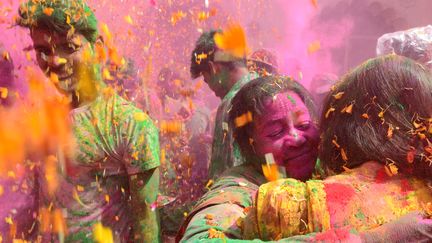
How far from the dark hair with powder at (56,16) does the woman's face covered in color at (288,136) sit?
0.97 meters

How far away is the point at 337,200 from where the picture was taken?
121 cm

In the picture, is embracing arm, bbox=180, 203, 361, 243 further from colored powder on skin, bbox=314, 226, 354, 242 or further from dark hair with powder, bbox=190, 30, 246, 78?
dark hair with powder, bbox=190, 30, 246, 78

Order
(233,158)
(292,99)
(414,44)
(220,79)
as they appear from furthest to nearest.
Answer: (414,44) → (220,79) → (233,158) → (292,99)

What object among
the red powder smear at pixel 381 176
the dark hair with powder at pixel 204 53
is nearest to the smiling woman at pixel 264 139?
the red powder smear at pixel 381 176

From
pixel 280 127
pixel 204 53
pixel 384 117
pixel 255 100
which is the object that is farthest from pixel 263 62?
pixel 384 117

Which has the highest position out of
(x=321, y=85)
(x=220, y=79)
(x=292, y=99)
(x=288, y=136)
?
(x=220, y=79)

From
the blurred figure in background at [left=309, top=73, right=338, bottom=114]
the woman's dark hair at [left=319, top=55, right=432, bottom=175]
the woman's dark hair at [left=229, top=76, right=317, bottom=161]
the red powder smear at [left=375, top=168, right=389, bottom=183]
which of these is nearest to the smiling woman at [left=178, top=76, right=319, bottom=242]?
the woman's dark hair at [left=229, top=76, right=317, bottom=161]

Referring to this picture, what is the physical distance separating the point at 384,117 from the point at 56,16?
149 cm

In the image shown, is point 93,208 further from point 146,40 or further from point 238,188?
point 146,40

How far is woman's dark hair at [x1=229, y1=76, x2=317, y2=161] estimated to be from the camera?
6.15 feet

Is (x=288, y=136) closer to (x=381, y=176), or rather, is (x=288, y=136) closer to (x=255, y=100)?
(x=255, y=100)

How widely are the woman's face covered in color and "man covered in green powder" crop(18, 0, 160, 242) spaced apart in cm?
55

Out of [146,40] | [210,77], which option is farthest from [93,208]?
[146,40]

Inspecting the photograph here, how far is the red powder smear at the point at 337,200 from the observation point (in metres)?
1.19
